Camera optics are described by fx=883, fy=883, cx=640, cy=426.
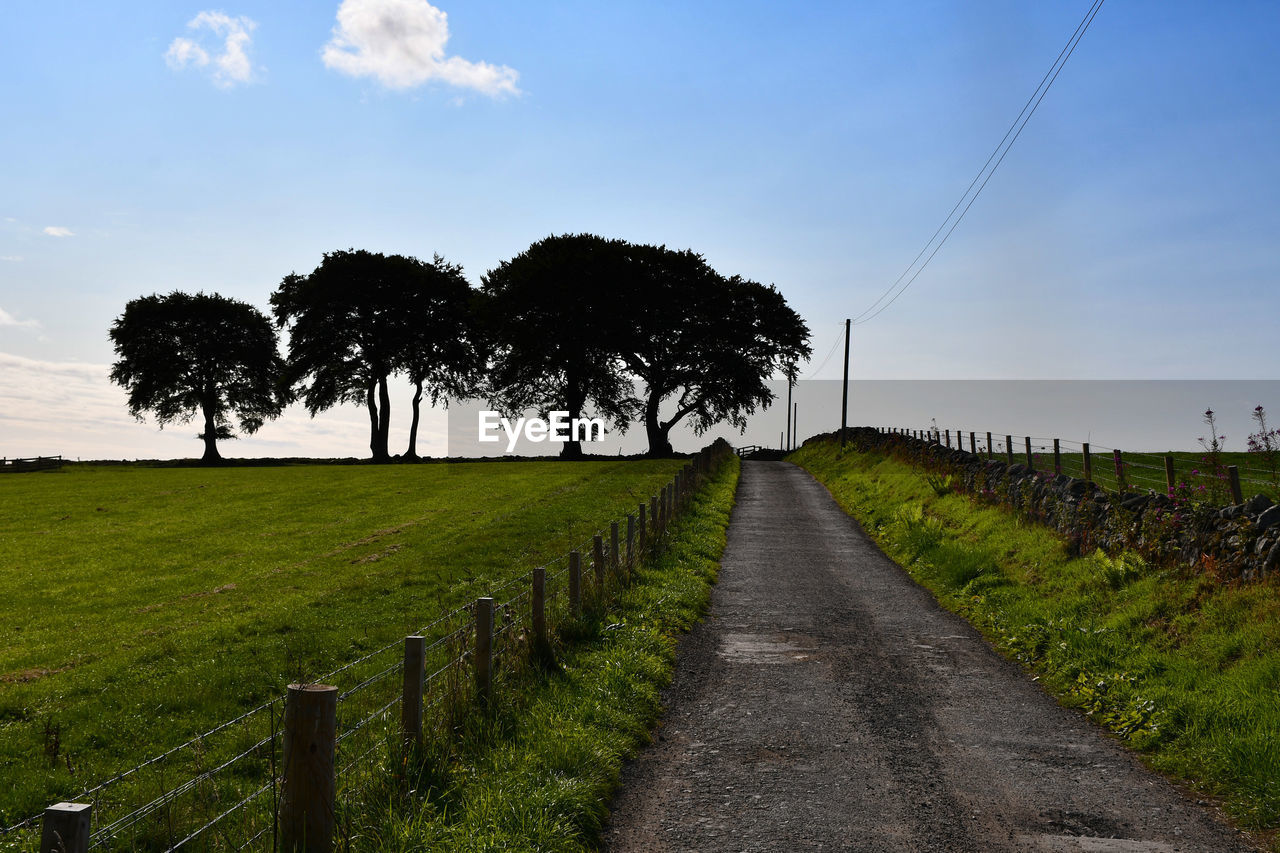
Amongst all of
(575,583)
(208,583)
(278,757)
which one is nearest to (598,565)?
(575,583)

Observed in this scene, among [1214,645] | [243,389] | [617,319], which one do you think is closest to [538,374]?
[617,319]

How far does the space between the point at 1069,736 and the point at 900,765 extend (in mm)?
2303

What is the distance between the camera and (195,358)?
6631 centimetres

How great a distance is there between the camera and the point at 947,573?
17.9m

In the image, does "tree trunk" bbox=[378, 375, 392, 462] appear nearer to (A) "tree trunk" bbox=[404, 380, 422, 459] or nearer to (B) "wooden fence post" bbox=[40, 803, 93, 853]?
(A) "tree trunk" bbox=[404, 380, 422, 459]

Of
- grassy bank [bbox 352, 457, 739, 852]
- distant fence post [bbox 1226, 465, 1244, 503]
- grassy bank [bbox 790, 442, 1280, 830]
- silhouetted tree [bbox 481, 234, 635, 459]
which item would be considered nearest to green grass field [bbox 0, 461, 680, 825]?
grassy bank [bbox 352, 457, 739, 852]

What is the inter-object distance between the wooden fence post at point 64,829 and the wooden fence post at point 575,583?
865 cm

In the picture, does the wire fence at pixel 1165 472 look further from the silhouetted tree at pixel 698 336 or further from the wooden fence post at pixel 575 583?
the silhouetted tree at pixel 698 336

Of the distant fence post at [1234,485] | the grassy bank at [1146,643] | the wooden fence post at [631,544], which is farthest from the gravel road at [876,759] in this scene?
the distant fence post at [1234,485]

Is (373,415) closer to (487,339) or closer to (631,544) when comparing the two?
(487,339)

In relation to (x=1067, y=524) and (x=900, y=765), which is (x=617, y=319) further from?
(x=900, y=765)

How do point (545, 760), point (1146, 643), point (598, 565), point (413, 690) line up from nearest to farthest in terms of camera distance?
1. point (413, 690)
2. point (545, 760)
3. point (1146, 643)
4. point (598, 565)

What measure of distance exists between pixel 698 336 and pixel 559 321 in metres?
9.64

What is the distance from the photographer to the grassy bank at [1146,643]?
819cm
